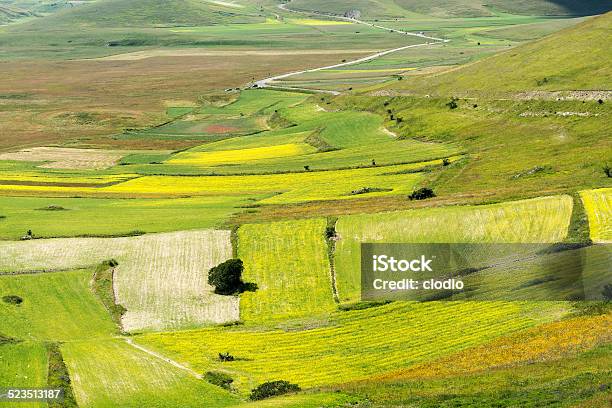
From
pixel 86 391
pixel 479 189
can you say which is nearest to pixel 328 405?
pixel 86 391

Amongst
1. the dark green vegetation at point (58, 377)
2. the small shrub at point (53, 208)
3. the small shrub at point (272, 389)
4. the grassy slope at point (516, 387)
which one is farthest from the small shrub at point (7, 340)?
the small shrub at point (53, 208)

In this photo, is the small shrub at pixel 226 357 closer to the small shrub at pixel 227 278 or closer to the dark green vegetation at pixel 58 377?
the dark green vegetation at pixel 58 377

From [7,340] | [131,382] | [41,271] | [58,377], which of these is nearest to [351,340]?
[131,382]

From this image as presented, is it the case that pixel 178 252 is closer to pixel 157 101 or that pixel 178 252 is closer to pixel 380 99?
pixel 380 99

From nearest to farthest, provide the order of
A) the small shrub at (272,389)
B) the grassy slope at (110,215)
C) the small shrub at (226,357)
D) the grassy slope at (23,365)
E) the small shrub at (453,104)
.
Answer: the small shrub at (272,389)
the grassy slope at (23,365)
the small shrub at (226,357)
the grassy slope at (110,215)
the small shrub at (453,104)

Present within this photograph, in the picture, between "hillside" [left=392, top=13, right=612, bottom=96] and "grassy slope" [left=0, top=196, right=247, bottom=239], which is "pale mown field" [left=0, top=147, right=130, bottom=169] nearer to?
"grassy slope" [left=0, top=196, right=247, bottom=239]

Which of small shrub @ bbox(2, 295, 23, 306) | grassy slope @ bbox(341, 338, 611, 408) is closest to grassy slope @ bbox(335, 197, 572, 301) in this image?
grassy slope @ bbox(341, 338, 611, 408)

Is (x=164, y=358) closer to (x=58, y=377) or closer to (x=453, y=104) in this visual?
(x=58, y=377)
